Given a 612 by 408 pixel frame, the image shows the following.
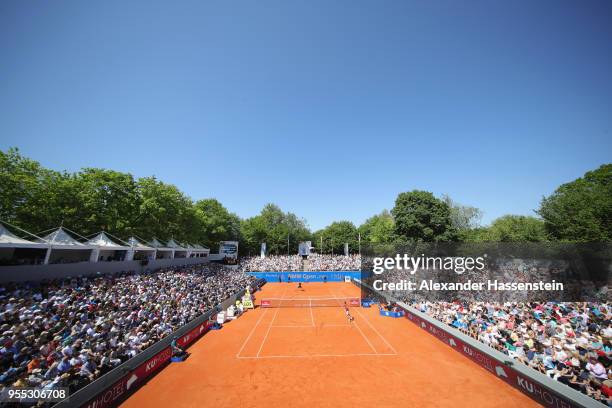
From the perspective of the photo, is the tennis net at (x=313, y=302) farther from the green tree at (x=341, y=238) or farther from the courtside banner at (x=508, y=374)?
the green tree at (x=341, y=238)

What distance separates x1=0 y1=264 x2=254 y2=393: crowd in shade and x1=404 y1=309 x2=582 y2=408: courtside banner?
19139 millimetres

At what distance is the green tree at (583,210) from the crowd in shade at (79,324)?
43.1m

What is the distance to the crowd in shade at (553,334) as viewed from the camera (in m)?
11.1

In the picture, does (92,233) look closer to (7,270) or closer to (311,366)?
(7,270)

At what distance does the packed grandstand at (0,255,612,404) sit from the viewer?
36.3 feet

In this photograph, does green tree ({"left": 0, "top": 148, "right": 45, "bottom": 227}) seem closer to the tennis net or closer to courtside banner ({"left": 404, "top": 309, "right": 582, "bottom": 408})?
the tennis net

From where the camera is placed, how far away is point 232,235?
74.6 meters

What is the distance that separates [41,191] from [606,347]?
44062mm

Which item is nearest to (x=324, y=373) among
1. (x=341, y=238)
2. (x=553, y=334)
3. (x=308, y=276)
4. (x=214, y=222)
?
(x=553, y=334)

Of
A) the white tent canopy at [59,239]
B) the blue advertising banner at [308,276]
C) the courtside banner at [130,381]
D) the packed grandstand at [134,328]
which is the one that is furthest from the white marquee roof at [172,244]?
the courtside banner at [130,381]

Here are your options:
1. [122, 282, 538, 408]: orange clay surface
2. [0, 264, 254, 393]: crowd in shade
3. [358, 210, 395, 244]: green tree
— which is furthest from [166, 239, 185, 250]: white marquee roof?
[358, 210, 395, 244]: green tree

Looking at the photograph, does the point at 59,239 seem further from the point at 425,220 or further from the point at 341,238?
the point at 341,238

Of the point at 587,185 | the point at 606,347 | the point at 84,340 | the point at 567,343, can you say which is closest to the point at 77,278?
the point at 84,340

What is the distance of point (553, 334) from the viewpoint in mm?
15117
